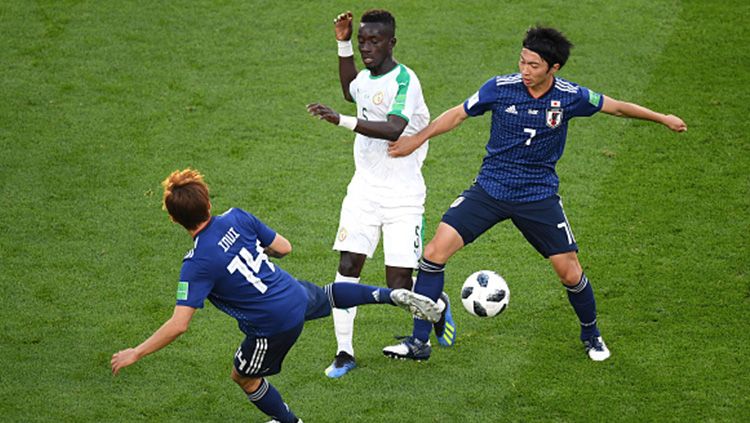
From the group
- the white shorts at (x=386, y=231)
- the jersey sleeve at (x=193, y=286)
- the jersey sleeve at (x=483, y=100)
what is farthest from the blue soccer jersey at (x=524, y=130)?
the jersey sleeve at (x=193, y=286)

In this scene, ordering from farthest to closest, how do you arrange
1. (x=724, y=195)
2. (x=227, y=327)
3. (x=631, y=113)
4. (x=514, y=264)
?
1. (x=724, y=195)
2. (x=514, y=264)
3. (x=227, y=327)
4. (x=631, y=113)

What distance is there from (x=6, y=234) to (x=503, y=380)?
16.3 feet

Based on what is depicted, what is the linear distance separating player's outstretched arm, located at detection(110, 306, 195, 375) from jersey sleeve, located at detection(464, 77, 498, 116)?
2663 mm

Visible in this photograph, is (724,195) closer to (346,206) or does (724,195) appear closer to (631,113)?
(631,113)

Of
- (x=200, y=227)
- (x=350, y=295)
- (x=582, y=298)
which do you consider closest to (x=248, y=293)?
(x=200, y=227)

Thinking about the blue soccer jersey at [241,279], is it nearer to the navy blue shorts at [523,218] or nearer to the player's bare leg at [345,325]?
the player's bare leg at [345,325]

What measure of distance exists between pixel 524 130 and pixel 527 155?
194 millimetres

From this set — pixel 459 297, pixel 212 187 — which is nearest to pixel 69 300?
pixel 212 187

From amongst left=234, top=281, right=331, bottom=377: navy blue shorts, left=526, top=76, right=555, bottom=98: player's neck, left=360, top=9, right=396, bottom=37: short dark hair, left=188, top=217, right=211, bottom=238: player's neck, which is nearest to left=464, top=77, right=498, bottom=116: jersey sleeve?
left=526, top=76, right=555, bottom=98: player's neck

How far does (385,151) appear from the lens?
8562 mm

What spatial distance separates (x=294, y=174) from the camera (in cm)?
1159

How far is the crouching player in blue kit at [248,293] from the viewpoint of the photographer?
270 inches

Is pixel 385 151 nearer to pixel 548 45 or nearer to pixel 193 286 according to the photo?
pixel 548 45

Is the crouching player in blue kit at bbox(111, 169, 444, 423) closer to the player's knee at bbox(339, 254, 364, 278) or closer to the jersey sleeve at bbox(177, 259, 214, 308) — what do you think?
the jersey sleeve at bbox(177, 259, 214, 308)
